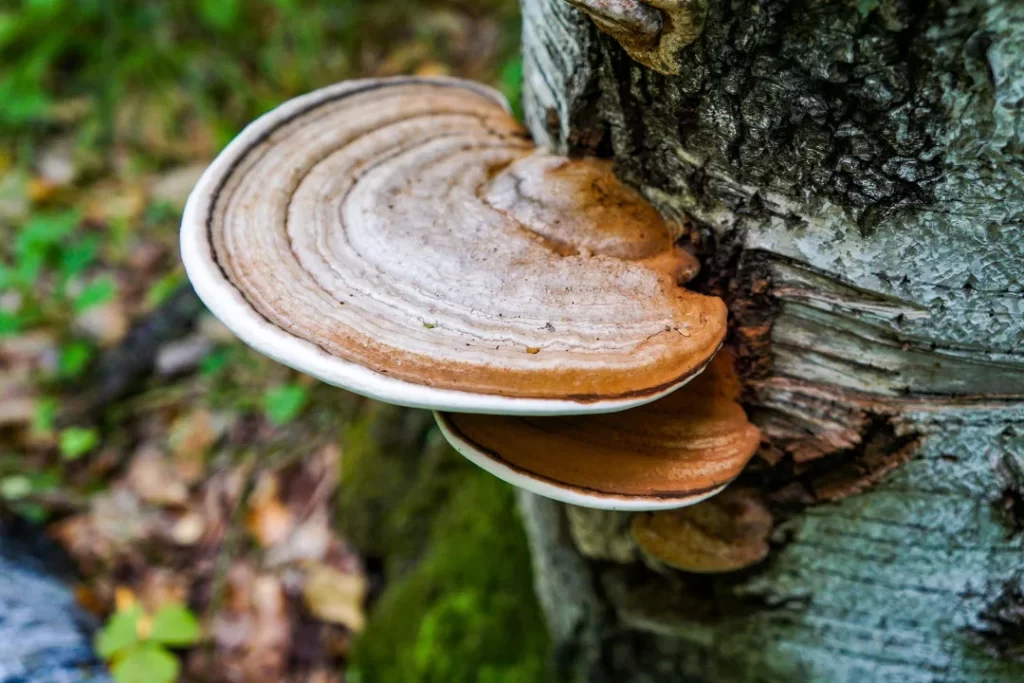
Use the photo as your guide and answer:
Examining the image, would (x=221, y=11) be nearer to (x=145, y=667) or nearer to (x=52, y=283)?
(x=52, y=283)

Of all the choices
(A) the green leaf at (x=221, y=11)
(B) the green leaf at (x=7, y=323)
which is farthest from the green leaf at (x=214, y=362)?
(A) the green leaf at (x=221, y=11)

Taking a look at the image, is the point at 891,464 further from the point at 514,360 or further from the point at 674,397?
the point at 514,360

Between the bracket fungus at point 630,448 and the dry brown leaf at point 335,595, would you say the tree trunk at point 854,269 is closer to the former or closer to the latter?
the bracket fungus at point 630,448

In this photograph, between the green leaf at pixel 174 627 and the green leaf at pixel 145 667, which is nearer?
the green leaf at pixel 145 667

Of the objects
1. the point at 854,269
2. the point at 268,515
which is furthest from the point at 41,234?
the point at 854,269

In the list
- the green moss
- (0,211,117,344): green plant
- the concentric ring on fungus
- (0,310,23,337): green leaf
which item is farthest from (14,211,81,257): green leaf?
the concentric ring on fungus

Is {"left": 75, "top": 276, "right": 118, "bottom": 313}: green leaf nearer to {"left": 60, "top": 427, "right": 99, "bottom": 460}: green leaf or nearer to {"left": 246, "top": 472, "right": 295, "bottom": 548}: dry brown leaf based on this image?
{"left": 60, "top": 427, "right": 99, "bottom": 460}: green leaf
